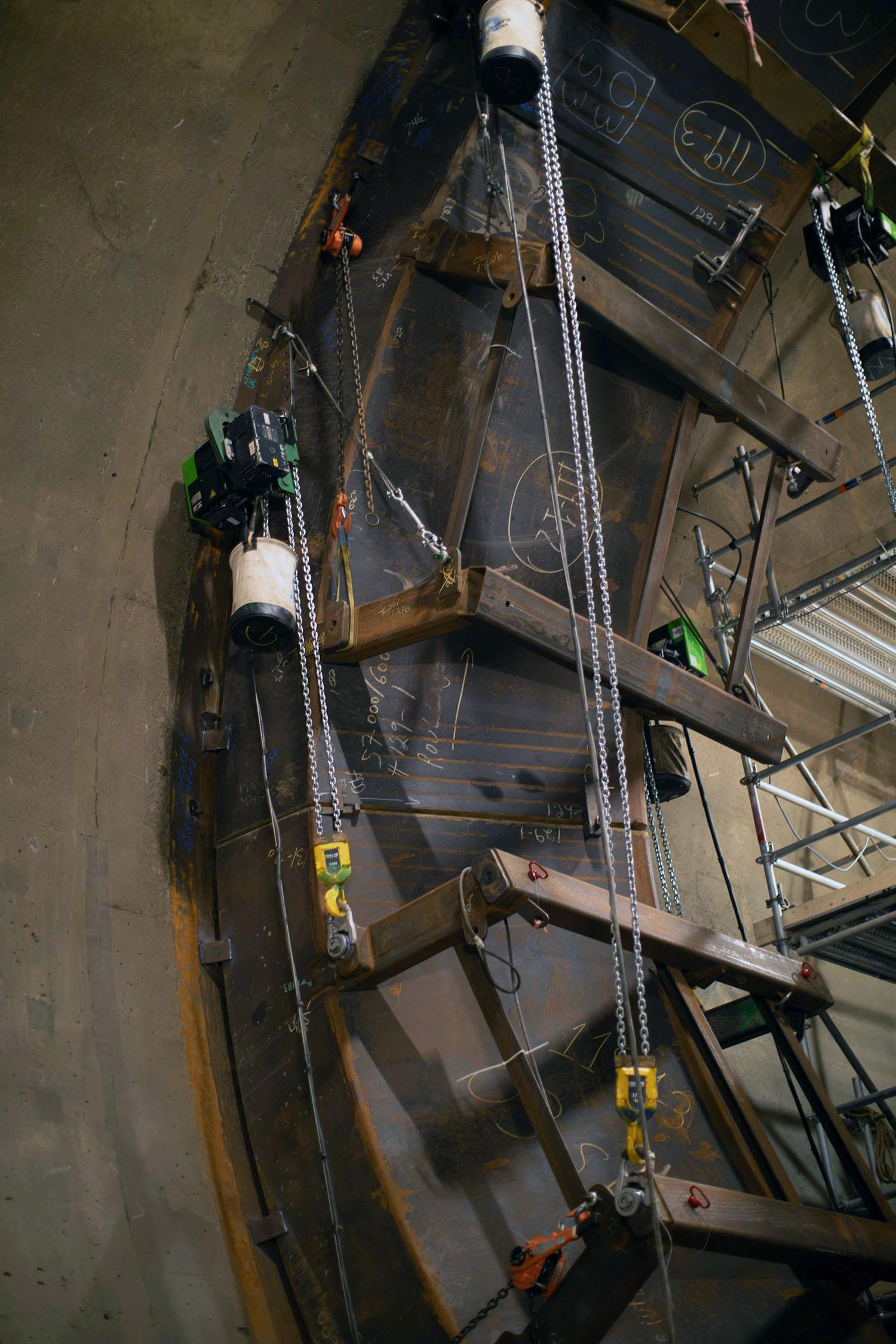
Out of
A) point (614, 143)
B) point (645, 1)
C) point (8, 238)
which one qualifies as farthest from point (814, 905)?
point (8, 238)

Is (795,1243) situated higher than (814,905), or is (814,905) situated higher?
(814,905)

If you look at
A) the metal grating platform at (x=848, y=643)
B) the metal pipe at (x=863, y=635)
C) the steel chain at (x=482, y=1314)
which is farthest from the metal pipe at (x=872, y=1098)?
the steel chain at (x=482, y=1314)

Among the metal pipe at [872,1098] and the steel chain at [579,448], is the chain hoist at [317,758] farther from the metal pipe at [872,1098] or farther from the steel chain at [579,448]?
the metal pipe at [872,1098]

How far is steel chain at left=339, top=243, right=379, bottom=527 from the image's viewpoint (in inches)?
203

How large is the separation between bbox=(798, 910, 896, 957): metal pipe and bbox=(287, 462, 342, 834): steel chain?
2.57 meters

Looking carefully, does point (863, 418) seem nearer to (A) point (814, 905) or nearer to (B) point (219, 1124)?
(A) point (814, 905)

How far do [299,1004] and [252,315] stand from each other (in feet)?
10.5

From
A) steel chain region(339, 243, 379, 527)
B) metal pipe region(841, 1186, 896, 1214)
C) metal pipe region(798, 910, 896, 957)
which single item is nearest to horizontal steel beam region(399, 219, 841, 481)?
steel chain region(339, 243, 379, 527)

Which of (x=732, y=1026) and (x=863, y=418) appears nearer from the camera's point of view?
(x=732, y=1026)

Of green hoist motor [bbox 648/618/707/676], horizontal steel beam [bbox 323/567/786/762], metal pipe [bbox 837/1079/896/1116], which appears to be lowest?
metal pipe [bbox 837/1079/896/1116]

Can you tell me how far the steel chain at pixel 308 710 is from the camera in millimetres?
4633

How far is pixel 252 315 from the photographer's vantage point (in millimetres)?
5613

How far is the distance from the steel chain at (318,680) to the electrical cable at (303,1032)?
0.25m

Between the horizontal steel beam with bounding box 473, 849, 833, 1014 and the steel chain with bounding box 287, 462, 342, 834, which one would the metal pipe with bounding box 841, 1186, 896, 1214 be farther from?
the steel chain with bounding box 287, 462, 342, 834
